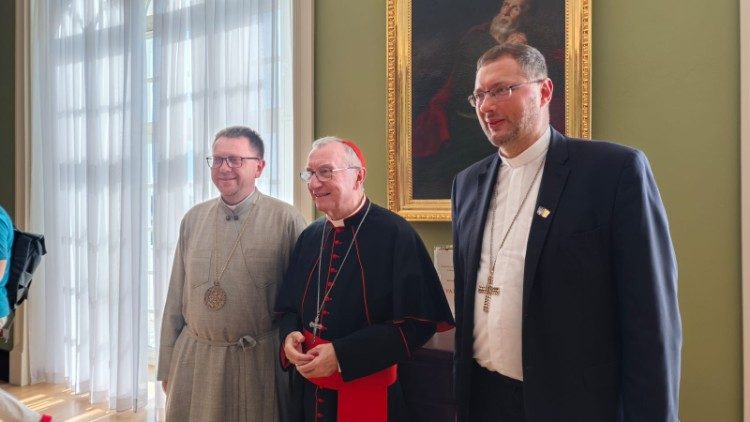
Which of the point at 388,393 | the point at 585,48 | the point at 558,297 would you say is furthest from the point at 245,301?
the point at 585,48

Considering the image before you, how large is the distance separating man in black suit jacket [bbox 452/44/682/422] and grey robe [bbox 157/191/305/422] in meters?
0.93

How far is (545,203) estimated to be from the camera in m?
1.47

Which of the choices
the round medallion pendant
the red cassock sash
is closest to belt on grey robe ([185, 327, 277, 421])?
the round medallion pendant

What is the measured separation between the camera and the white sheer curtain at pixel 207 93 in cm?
340

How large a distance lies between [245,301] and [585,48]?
1.79 metres

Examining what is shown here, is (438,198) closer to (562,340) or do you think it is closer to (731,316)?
(731,316)

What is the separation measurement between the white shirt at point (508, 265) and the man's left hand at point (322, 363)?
1.53ft

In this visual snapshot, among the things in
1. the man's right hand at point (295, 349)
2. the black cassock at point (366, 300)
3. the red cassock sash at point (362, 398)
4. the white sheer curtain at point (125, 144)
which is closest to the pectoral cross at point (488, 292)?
the black cassock at point (366, 300)

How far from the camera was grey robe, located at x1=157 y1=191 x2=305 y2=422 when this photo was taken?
225 centimetres

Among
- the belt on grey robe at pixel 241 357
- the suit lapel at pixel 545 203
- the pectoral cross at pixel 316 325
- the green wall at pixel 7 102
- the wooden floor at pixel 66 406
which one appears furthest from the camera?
the green wall at pixel 7 102

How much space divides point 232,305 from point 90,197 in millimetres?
2570

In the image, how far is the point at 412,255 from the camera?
6.25ft

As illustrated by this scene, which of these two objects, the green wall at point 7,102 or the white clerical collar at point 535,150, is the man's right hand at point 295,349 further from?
the green wall at point 7,102

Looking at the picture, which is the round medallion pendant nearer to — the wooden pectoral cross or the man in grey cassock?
the man in grey cassock
